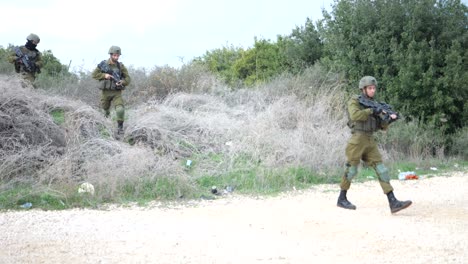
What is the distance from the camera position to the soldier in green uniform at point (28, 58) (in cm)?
1420

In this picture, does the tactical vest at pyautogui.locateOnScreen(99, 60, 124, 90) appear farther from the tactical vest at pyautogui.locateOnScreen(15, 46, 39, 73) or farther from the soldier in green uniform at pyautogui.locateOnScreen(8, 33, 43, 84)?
the tactical vest at pyautogui.locateOnScreen(15, 46, 39, 73)

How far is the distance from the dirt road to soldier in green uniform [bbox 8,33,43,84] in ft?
22.6

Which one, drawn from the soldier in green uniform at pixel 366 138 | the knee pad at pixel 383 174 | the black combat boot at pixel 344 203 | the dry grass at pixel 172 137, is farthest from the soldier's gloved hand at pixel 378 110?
the dry grass at pixel 172 137

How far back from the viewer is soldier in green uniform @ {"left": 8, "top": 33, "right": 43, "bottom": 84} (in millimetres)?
14195

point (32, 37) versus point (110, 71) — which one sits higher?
point (32, 37)

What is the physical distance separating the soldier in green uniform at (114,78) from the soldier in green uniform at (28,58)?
2.32m

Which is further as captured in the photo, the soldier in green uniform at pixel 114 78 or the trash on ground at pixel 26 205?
the soldier in green uniform at pixel 114 78

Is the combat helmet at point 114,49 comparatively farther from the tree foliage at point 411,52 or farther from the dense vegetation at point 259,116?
the tree foliage at point 411,52

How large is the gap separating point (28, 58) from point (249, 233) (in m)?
9.40

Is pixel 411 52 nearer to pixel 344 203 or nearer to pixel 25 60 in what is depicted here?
pixel 344 203

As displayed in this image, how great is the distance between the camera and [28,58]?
1438 cm

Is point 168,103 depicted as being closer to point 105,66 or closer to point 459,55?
point 105,66

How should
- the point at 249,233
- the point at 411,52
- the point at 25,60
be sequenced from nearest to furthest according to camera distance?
1. the point at 249,233
2. the point at 25,60
3. the point at 411,52

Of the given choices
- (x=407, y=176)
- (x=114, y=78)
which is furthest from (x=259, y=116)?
(x=407, y=176)
